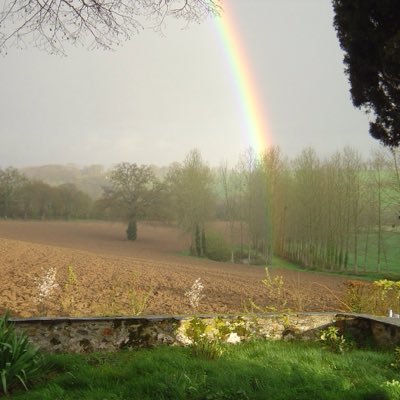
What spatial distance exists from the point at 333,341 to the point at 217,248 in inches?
1448

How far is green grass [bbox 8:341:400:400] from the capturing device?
3.88 meters

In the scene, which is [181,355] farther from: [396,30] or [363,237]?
[363,237]

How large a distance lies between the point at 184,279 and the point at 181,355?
14677 millimetres

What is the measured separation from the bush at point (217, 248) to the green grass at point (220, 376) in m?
36.7

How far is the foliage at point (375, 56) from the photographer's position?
5.96 m

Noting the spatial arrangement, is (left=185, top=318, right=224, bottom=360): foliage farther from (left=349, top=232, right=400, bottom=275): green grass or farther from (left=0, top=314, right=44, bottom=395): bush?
(left=349, top=232, right=400, bottom=275): green grass

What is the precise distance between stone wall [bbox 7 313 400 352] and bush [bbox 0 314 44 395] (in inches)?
24.4

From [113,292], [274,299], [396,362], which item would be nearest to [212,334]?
[396,362]

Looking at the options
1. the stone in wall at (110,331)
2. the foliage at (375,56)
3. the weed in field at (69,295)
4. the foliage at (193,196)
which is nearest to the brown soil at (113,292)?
the weed in field at (69,295)

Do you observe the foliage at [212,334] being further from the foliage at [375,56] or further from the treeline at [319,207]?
the treeline at [319,207]

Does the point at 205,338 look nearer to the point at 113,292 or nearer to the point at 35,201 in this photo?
the point at 113,292

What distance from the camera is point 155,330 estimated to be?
5.55 metres

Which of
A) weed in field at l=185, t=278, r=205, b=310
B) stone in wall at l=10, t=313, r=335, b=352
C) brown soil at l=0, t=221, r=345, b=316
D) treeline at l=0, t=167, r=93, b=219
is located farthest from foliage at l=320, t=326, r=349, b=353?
treeline at l=0, t=167, r=93, b=219

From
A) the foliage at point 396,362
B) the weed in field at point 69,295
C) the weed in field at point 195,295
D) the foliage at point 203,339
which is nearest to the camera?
the foliage at point 396,362
